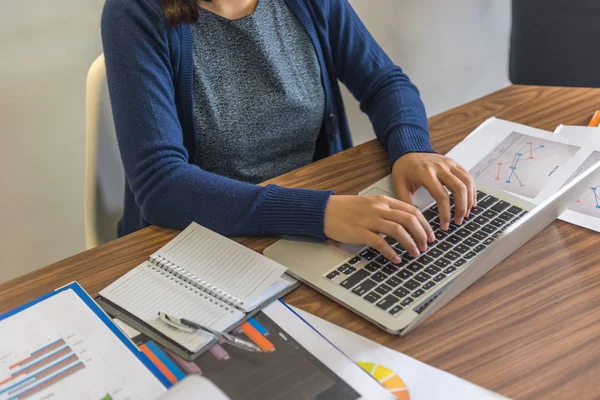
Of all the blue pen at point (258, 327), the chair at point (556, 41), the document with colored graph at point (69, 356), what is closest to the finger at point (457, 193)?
the blue pen at point (258, 327)

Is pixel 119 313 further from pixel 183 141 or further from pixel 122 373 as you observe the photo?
pixel 183 141

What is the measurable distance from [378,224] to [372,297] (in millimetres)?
122

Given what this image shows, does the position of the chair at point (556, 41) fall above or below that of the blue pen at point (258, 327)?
above

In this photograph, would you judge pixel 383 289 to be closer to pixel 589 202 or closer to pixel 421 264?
pixel 421 264

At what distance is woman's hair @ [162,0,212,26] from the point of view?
108cm

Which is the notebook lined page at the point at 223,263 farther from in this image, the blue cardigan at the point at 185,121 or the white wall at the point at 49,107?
the white wall at the point at 49,107

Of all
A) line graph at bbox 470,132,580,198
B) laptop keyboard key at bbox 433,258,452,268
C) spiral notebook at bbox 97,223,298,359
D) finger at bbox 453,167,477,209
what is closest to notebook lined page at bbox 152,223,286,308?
spiral notebook at bbox 97,223,298,359

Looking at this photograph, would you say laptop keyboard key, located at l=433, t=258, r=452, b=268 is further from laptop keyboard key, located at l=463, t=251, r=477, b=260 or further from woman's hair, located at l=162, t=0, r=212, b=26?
woman's hair, located at l=162, t=0, r=212, b=26

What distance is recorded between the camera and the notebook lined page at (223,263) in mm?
804

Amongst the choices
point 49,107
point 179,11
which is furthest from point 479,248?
point 49,107

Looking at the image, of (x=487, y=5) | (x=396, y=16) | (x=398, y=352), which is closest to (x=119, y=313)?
(x=398, y=352)

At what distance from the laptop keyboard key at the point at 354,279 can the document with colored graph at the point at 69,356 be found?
26 cm

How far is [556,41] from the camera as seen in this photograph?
5.11ft

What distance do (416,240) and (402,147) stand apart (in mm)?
268
